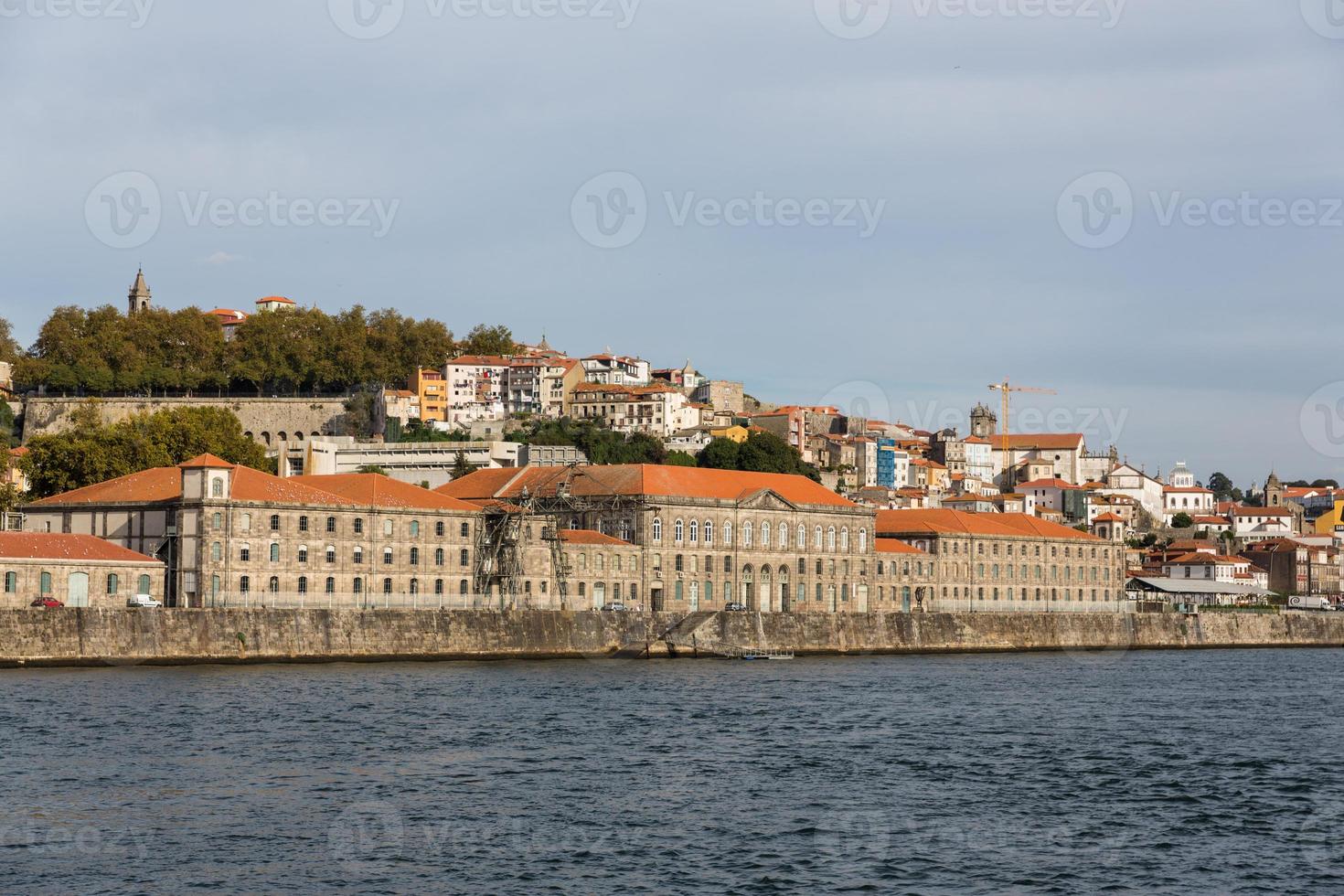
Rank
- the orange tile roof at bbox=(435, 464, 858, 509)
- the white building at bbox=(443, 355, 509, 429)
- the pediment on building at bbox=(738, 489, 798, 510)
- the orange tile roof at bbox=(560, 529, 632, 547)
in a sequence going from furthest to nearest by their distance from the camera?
1. the white building at bbox=(443, 355, 509, 429)
2. the pediment on building at bbox=(738, 489, 798, 510)
3. the orange tile roof at bbox=(435, 464, 858, 509)
4. the orange tile roof at bbox=(560, 529, 632, 547)

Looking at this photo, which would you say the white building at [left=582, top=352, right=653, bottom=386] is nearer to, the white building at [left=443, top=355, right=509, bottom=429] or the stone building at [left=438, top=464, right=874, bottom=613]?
the white building at [left=443, top=355, right=509, bottom=429]

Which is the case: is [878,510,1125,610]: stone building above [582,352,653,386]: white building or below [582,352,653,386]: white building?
below

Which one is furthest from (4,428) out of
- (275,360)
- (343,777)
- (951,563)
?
(343,777)

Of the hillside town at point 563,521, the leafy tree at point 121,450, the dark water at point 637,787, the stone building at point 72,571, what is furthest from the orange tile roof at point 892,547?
the stone building at point 72,571

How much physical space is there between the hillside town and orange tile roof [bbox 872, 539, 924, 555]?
0.25 m

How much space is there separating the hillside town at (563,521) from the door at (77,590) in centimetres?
19

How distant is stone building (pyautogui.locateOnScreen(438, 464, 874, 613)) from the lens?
306ft

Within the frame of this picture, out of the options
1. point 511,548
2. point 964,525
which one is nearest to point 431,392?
point 964,525

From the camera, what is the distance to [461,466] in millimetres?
129375

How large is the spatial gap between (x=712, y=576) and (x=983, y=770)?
52743 mm

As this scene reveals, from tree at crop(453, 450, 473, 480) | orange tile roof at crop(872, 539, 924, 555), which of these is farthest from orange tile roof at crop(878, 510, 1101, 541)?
tree at crop(453, 450, 473, 480)

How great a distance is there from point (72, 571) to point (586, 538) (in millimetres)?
28538

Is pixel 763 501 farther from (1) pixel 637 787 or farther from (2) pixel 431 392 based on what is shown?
(2) pixel 431 392

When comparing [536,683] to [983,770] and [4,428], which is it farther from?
[4,428]
